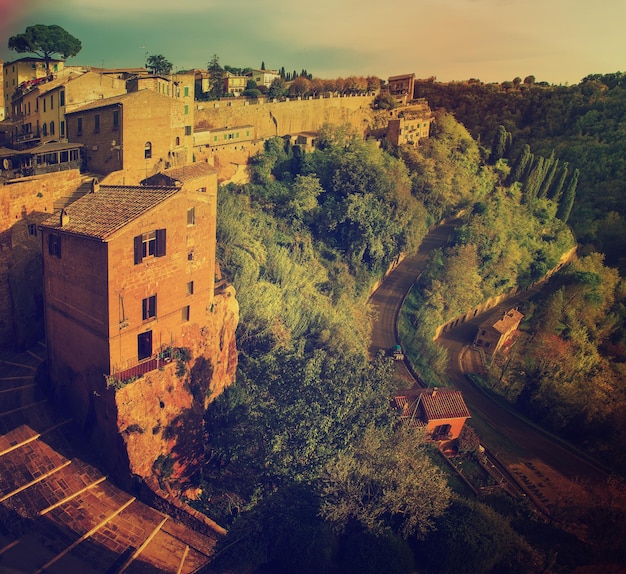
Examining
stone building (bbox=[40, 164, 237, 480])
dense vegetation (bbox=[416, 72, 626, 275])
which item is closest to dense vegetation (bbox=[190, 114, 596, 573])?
stone building (bbox=[40, 164, 237, 480])

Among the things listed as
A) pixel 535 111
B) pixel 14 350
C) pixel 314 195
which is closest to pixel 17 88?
pixel 314 195

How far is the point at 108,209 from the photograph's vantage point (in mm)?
18516

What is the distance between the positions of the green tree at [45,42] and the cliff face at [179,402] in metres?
28.7

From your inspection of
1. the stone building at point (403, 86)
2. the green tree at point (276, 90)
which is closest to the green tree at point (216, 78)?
the green tree at point (276, 90)

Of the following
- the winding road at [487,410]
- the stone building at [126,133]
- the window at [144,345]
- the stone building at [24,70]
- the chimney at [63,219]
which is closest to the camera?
the chimney at [63,219]

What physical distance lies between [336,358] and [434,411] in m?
5.78

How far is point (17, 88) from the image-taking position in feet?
125

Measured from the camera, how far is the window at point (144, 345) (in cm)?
1875

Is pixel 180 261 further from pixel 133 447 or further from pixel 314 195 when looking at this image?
pixel 314 195

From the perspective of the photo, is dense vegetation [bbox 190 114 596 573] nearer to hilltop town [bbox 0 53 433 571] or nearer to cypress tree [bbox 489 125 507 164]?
hilltop town [bbox 0 53 433 571]

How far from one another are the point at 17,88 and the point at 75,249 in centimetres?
2738

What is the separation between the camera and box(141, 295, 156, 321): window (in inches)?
728

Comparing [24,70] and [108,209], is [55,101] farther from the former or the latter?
[24,70]

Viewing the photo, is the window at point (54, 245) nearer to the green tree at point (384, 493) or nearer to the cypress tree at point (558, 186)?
the green tree at point (384, 493)
